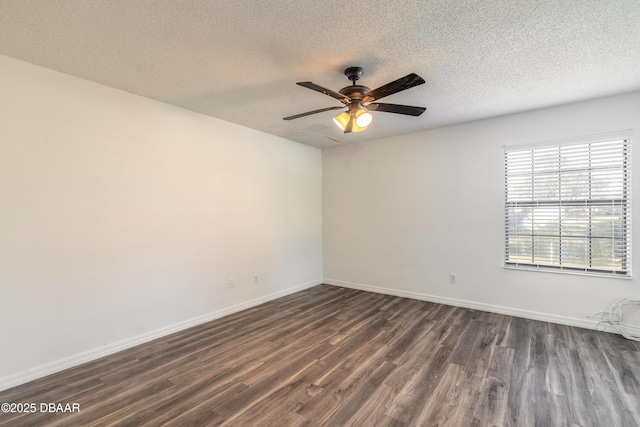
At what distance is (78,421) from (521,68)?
14.5ft

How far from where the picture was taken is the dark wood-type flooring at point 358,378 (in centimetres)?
197

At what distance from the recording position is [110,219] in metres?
2.91

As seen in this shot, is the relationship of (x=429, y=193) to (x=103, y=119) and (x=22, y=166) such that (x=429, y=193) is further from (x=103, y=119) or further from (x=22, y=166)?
(x=22, y=166)

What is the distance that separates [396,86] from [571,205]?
115 inches

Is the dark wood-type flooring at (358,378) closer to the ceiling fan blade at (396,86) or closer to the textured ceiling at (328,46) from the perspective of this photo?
the ceiling fan blade at (396,86)

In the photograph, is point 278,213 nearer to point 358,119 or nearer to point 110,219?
point 110,219

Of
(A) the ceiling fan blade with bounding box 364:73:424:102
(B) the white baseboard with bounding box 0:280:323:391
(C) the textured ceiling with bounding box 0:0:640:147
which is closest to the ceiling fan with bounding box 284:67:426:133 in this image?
(A) the ceiling fan blade with bounding box 364:73:424:102

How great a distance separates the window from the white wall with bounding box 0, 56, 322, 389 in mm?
3660

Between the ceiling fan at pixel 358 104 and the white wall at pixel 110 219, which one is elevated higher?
the ceiling fan at pixel 358 104

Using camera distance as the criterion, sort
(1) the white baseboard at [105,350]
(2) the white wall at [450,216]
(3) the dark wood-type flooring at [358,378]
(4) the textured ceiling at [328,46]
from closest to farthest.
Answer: (4) the textured ceiling at [328,46] < (3) the dark wood-type flooring at [358,378] < (1) the white baseboard at [105,350] < (2) the white wall at [450,216]

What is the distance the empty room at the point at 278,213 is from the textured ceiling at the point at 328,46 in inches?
0.8

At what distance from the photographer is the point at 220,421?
192 cm

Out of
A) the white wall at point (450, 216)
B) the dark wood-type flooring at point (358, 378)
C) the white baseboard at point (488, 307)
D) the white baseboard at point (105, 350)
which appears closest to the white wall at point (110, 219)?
the white baseboard at point (105, 350)

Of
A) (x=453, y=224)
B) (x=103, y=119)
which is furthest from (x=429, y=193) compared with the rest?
(x=103, y=119)
